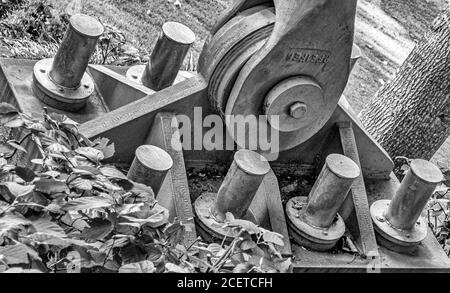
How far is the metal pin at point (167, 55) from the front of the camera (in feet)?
20.5

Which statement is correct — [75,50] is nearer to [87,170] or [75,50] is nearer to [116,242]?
[87,170]

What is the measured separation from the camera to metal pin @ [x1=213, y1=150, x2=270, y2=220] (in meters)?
5.26

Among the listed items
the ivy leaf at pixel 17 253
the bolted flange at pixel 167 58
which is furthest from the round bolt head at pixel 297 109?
the ivy leaf at pixel 17 253

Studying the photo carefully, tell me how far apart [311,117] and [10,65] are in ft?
7.56

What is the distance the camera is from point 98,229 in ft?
11.6

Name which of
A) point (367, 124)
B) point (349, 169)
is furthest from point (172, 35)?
point (367, 124)

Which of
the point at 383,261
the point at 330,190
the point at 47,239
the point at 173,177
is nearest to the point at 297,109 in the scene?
the point at 330,190

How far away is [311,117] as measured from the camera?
19.1 feet

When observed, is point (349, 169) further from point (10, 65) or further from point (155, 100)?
point (10, 65)

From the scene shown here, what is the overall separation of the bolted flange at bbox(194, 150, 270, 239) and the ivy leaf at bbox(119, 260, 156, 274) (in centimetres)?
186

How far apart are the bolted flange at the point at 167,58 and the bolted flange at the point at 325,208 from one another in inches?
56.1

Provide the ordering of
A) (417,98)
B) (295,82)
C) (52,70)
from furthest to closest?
(417,98) < (52,70) < (295,82)
